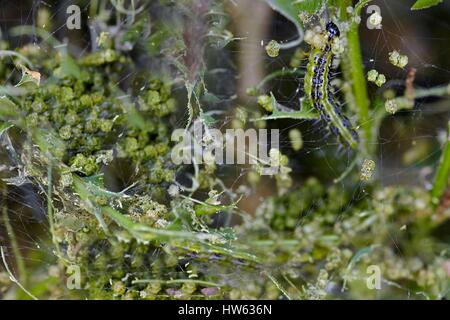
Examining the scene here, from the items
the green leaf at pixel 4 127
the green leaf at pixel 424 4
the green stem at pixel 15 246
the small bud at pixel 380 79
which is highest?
the green leaf at pixel 424 4

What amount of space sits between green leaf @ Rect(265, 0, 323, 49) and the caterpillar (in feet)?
0.12

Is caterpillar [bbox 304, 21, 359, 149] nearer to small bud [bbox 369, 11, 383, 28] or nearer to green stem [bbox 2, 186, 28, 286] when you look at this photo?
small bud [bbox 369, 11, 383, 28]

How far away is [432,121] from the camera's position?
3.73 ft

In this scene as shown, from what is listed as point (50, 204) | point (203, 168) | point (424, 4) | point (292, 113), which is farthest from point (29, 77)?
point (424, 4)

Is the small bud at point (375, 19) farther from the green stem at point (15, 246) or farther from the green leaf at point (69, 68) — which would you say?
the green stem at point (15, 246)

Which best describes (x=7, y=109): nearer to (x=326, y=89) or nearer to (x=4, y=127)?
(x=4, y=127)

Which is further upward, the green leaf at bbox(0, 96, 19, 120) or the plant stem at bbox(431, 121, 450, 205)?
the green leaf at bbox(0, 96, 19, 120)

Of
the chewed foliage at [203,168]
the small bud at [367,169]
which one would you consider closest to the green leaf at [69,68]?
the chewed foliage at [203,168]

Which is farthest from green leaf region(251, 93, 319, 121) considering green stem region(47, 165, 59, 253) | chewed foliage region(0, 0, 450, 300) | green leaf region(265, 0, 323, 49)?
green stem region(47, 165, 59, 253)

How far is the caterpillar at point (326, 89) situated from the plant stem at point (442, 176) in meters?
0.18

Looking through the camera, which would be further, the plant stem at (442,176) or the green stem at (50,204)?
the plant stem at (442,176)

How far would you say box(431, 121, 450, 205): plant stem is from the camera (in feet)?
3.67

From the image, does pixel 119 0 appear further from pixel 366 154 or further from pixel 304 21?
pixel 366 154

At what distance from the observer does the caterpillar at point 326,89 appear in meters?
1.02
